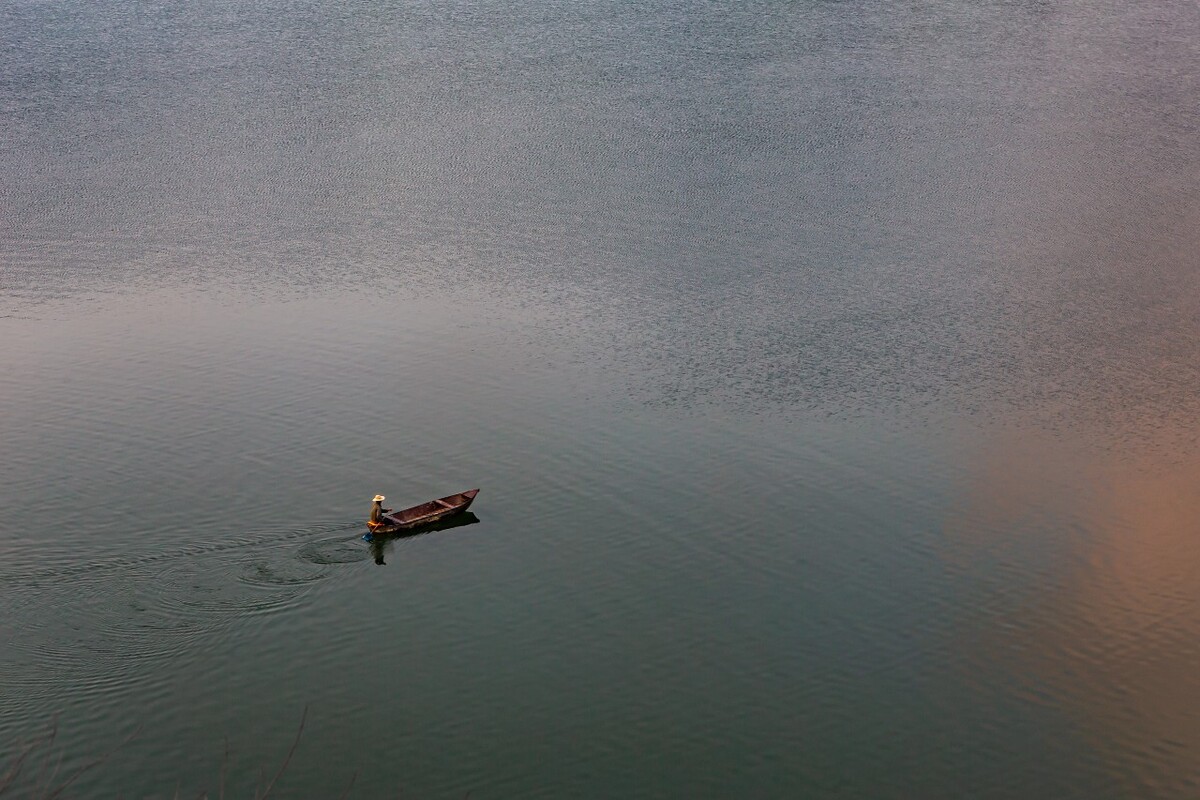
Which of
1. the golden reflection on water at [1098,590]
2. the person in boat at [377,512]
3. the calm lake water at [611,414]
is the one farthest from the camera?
the person in boat at [377,512]

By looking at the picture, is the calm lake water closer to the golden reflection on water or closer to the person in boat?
the golden reflection on water

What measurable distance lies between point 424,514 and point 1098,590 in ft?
25.9

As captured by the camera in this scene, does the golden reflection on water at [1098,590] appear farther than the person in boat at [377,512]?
No

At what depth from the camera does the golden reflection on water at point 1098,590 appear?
12172mm

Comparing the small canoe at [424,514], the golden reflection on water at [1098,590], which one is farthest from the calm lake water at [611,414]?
the small canoe at [424,514]

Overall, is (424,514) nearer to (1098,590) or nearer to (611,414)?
(611,414)

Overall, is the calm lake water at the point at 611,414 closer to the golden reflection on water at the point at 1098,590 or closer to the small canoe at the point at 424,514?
the golden reflection on water at the point at 1098,590

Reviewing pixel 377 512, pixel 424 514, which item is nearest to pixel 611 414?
pixel 424 514

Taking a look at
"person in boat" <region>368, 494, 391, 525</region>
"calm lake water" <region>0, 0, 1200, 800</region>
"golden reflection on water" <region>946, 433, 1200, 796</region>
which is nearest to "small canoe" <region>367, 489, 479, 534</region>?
"person in boat" <region>368, 494, 391, 525</region>

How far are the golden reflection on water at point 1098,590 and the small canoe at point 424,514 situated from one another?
5.93 meters

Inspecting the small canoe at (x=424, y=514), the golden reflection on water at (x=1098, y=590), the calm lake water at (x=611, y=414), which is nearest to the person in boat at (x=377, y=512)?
the small canoe at (x=424, y=514)

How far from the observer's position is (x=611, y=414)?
18031 mm

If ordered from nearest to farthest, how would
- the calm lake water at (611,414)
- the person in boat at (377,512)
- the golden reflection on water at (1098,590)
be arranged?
the calm lake water at (611,414), the golden reflection on water at (1098,590), the person in boat at (377,512)

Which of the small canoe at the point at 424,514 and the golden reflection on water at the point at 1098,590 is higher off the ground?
the small canoe at the point at 424,514
